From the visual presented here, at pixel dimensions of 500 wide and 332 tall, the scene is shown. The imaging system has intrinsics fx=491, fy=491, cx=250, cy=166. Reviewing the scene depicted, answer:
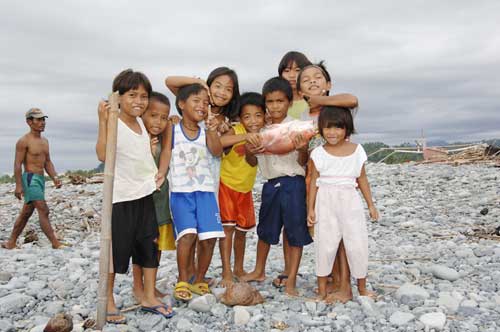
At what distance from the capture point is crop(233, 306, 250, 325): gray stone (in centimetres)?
389

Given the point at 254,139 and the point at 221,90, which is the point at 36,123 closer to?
the point at 221,90

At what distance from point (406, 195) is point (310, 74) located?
849 cm

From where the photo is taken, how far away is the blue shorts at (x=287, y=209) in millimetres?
4516

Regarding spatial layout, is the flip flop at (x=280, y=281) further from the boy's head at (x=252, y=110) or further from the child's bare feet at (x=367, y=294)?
the boy's head at (x=252, y=110)

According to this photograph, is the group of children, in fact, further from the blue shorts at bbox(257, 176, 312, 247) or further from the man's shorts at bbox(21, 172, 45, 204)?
the man's shorts at bbox(21, 172, 45, 204)

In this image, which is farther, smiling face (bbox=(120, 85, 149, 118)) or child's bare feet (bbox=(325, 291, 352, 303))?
child's bare feet (bbox=(325, 291, 352, 303))

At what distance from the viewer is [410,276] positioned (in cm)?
525

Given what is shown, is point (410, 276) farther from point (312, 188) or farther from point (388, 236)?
point (388, 236)

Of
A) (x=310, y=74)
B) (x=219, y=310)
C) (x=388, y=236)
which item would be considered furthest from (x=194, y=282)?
(x=388, y=236)

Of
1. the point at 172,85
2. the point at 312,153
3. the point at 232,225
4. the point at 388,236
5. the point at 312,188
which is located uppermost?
the point at 172,85

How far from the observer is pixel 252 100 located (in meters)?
4.56

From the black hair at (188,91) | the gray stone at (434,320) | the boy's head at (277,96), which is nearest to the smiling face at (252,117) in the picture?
the boy's head at (277,96)

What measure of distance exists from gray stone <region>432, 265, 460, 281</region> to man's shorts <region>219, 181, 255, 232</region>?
1996mm

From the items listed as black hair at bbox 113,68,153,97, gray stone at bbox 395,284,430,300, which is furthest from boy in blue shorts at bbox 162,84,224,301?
gray stone at bbox 395,284,430,300
